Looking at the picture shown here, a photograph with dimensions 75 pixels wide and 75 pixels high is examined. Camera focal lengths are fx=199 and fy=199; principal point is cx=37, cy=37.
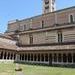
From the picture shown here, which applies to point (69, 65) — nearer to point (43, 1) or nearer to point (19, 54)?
point (19, 54)

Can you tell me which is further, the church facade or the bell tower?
the bell tower

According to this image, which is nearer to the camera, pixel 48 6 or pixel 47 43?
pixel 47 43

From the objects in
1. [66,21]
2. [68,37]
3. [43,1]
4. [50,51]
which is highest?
[43,1]

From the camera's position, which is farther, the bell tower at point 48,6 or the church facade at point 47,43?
the bell tower at point 48,6

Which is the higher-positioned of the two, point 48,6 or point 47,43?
point 48,6

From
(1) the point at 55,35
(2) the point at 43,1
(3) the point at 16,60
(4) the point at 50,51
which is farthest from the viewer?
(2) the point at 43,1

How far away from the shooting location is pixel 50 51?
1259 inches

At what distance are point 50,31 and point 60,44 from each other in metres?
4.02

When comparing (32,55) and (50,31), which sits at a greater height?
(50,31)

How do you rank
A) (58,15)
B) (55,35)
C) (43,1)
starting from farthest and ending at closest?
(43,1), (58,15), (55,35)

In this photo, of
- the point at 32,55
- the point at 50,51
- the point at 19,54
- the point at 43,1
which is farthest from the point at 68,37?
the point at 43,1

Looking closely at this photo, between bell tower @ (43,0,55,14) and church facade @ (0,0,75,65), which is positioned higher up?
bell tower @ (43,0,55,14)

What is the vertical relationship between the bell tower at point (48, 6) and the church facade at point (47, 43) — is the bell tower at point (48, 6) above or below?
above

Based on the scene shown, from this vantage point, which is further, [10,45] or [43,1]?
[43,1]
